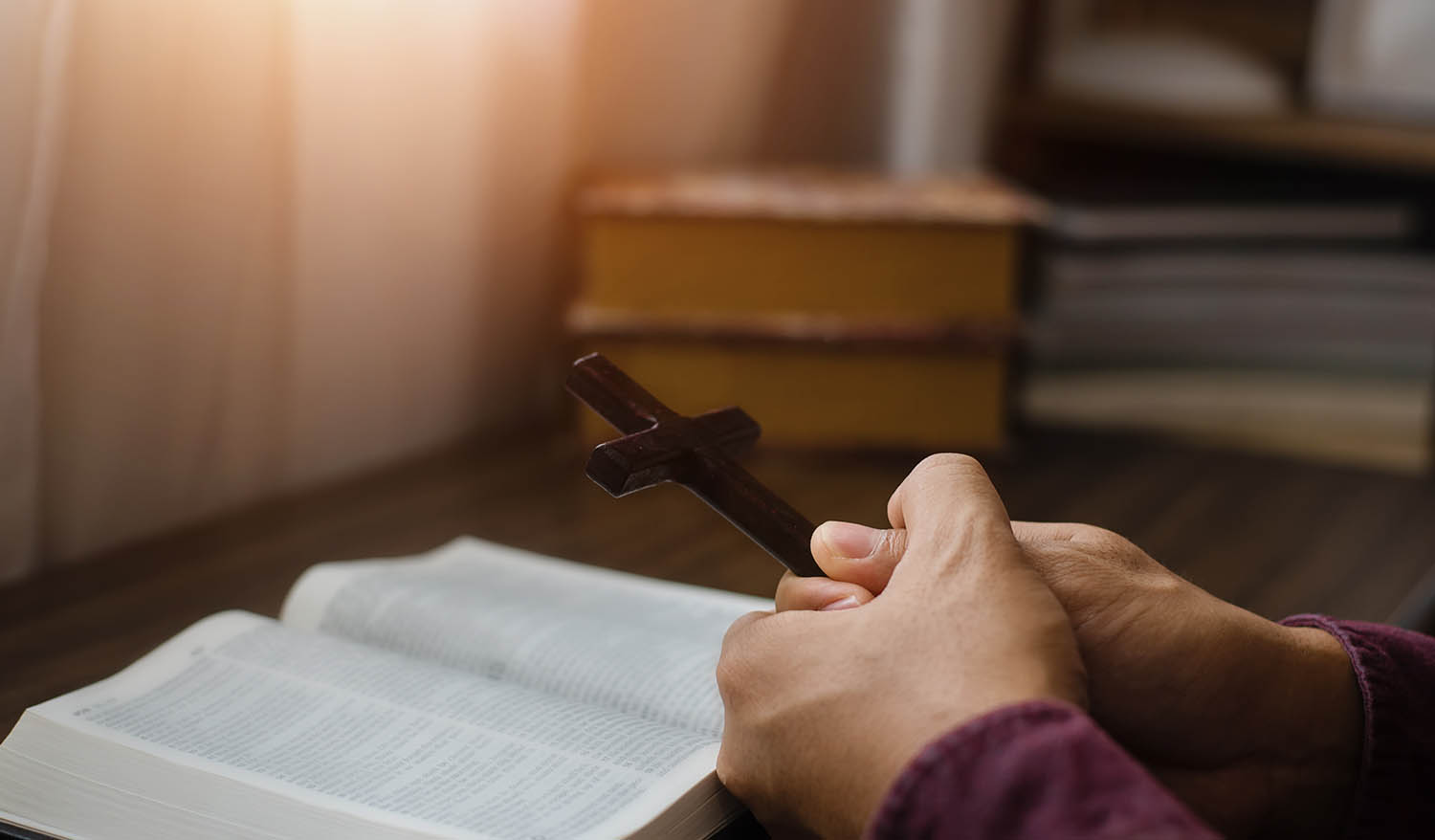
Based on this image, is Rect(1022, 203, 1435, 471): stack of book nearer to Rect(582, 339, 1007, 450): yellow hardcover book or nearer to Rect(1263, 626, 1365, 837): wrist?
Rect(582, 339, 1007, 450): yellow hardcover book

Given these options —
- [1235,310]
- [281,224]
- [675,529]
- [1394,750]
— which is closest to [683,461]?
[1394,750]

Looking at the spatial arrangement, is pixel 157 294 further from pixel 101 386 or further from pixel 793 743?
pixel 793 743

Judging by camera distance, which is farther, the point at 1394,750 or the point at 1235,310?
the point at 1235,310

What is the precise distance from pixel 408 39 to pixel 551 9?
176 mm

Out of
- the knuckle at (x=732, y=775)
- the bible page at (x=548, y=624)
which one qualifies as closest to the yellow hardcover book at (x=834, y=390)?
the bible page at (x=548, y=624)

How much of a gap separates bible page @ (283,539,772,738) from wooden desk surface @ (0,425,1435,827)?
12 cm

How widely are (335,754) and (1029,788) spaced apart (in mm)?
270

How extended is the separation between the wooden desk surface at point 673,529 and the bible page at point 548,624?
0.12 metres

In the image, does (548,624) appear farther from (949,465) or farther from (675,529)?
(675,529)

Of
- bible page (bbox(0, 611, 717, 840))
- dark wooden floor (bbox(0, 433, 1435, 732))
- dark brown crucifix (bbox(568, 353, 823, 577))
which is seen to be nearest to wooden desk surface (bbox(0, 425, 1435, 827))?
dark wooden floor (bbox(0, 433, 1435, 732))

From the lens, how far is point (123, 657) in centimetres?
71

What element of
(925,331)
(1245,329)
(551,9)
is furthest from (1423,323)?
(551,9)

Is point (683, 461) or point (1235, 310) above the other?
point (683, 461)

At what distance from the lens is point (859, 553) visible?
0.54 meters
